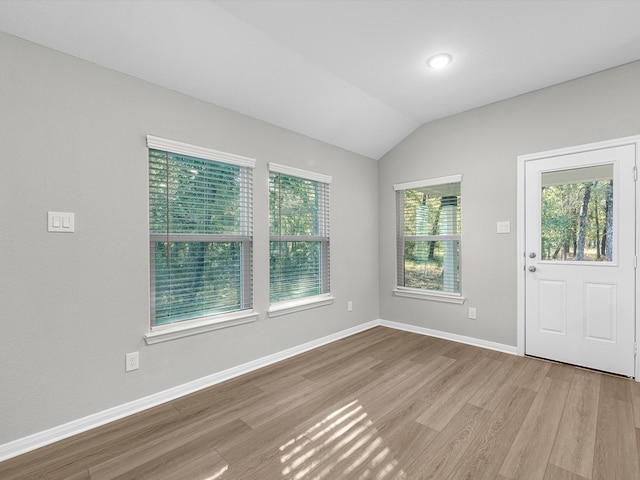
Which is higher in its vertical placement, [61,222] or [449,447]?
[61,222]

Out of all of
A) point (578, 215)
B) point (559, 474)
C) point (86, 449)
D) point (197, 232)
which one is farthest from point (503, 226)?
point (86, 449)

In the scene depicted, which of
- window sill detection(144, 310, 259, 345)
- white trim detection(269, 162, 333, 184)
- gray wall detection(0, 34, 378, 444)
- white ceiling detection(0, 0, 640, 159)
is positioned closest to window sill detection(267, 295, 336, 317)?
window sill detection(144, 310, 259, 345)

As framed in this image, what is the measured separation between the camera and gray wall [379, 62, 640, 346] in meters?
2.81

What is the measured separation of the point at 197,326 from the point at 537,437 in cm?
245

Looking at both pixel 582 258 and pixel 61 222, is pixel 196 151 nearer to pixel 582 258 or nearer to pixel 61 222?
pixel 61 222

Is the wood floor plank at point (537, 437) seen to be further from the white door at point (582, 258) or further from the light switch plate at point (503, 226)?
the light switch plate at point (503, 226)

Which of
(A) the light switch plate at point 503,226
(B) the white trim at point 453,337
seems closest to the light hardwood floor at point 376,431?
(B) the white trim at point 453,337

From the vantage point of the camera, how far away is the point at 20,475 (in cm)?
165

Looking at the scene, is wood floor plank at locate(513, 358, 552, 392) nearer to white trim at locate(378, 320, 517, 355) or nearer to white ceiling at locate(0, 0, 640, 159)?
white trim at locate(378, 320, 517, 355)

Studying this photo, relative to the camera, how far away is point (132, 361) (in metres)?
2.24

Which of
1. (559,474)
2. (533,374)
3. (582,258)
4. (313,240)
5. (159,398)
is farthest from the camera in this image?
(313,240)

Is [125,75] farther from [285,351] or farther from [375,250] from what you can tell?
[375,250]

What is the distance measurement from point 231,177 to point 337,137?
4.79 feet

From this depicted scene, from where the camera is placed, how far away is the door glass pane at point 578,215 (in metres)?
2.82
